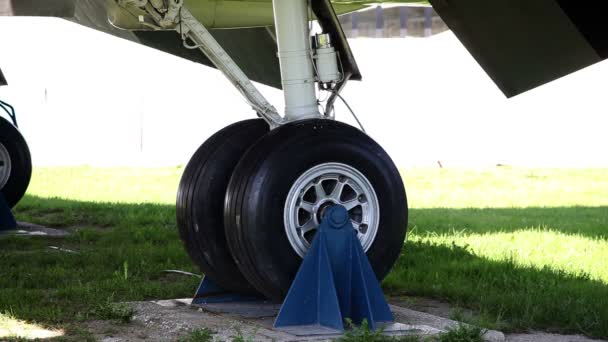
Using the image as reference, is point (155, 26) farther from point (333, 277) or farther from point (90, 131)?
point (90, 131)

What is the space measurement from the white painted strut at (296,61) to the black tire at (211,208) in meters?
0.42

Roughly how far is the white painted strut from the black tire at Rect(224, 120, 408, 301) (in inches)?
10.1

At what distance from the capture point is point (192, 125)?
17875 millimetres

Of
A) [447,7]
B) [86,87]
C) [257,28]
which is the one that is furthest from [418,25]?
[447,7]

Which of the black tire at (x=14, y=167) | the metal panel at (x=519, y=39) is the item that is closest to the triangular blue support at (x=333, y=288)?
the metal panel at (x=519, y=39)

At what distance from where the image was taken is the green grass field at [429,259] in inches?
191

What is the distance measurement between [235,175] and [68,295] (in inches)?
52.7

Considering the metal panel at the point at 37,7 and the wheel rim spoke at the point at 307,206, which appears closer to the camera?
the wheel rim spoke at the point at 307,206

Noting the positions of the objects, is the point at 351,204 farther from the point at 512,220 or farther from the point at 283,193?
the point at 512,220

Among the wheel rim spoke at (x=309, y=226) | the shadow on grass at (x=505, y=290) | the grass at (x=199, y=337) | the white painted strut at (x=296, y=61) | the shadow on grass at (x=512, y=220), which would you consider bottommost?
the shadow on grass at (x=512, y=220)

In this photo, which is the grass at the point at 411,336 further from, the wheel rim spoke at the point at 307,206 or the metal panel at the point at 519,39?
the metal panel at the point at 519,39

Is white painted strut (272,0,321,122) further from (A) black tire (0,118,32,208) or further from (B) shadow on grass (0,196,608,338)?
(A) black tire (0,118,32,208)

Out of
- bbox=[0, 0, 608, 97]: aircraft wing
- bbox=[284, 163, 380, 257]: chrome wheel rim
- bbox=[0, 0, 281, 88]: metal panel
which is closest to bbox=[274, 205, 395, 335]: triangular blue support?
bbox=[284, 163, 380, 257]: chrome wheel rim

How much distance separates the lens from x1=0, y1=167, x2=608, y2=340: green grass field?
16.0 ft
